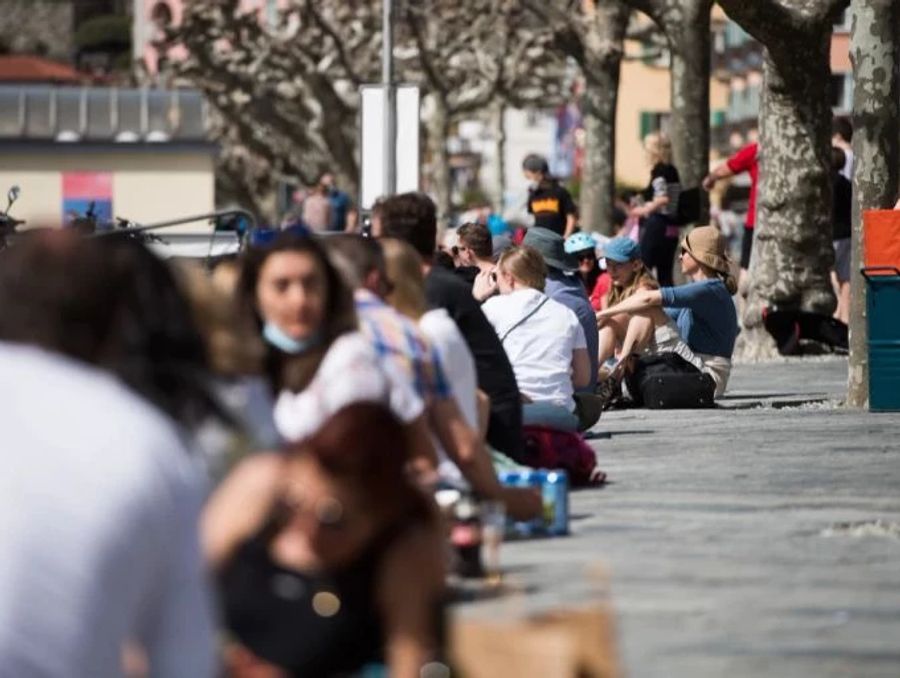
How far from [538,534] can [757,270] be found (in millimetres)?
14088

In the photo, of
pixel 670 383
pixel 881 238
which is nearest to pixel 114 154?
pixel 670 383

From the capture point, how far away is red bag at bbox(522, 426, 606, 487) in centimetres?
1333

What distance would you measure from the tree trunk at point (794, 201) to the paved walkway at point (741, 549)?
7.04m

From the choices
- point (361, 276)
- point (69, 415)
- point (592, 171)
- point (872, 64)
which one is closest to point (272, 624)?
point (69, 415)

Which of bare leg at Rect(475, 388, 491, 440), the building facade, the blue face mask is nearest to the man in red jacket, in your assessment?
bare leg at Rect(475, 388, 491, 440)

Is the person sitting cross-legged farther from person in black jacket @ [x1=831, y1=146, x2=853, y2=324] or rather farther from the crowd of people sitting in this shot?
the crowd of people sitting

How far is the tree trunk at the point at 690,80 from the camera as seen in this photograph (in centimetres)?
2997

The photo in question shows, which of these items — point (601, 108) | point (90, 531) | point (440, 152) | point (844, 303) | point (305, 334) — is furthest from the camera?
point (440, 152)

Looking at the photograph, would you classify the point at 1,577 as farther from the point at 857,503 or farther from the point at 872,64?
the point at 872,64

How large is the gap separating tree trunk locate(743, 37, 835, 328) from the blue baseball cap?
5915 mm

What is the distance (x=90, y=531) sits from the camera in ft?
13.4

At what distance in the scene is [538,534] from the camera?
11352 millimetres

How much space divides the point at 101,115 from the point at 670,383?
40586 millimetres

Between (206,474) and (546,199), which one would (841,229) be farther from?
(206,474)
